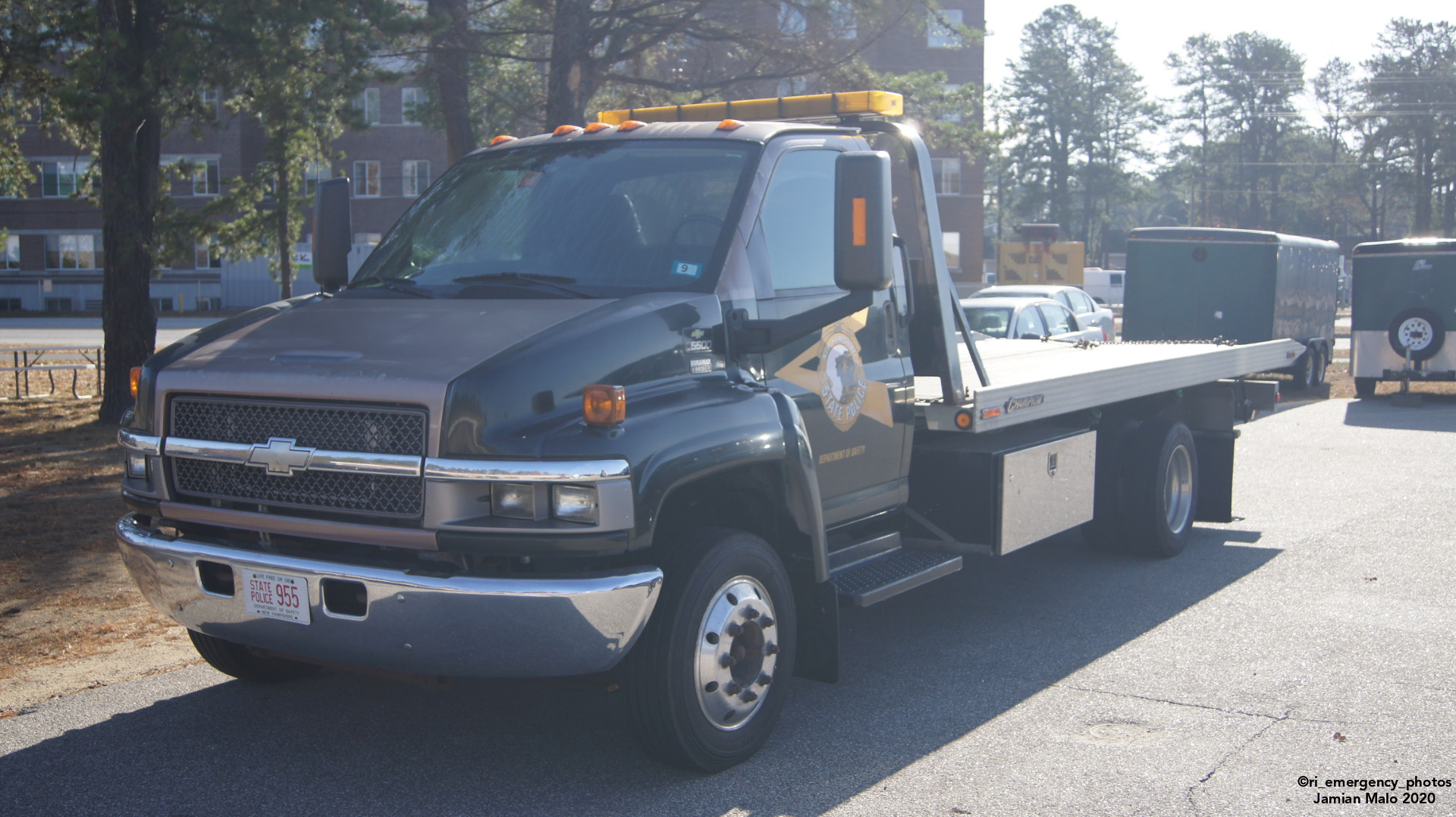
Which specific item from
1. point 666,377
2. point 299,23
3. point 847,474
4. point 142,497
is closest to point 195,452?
point 142,497

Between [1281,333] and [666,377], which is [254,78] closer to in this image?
[666,377]

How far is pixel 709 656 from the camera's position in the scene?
447 cm

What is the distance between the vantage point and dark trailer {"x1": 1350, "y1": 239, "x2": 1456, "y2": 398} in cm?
2022

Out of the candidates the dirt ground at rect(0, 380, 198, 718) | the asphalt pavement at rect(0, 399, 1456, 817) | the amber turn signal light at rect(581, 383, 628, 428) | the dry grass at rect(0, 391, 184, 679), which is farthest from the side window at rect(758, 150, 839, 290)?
the dry grass at rect(0, 391, 184, 679)

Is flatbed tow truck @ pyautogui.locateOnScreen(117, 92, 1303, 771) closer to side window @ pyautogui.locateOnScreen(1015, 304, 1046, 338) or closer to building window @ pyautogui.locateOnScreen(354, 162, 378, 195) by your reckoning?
side window @ pyautogui.locateOnScreen(1015, 304, 1046, 338)

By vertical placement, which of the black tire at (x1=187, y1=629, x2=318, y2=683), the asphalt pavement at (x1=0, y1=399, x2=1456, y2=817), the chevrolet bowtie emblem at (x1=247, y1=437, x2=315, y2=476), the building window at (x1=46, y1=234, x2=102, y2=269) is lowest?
the asphalt pavement at (x1=0, y1=399, x2=1456, y2=817)

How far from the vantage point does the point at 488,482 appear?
3967 mm

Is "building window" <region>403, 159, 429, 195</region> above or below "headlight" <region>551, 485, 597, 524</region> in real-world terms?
above

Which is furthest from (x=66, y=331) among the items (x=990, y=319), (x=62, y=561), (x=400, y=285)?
(x=400, y=285)

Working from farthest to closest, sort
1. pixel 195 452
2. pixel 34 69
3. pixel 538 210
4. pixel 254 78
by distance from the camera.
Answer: pixel 34 69
pixel 254 78
pixel 538 210
pixel 195 452

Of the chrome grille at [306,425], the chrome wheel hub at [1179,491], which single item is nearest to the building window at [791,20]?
the chrome wheel hub at [1179,491]

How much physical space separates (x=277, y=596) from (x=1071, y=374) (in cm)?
445

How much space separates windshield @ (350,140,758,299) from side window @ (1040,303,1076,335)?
43.4 ft

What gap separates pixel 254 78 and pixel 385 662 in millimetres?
10888
